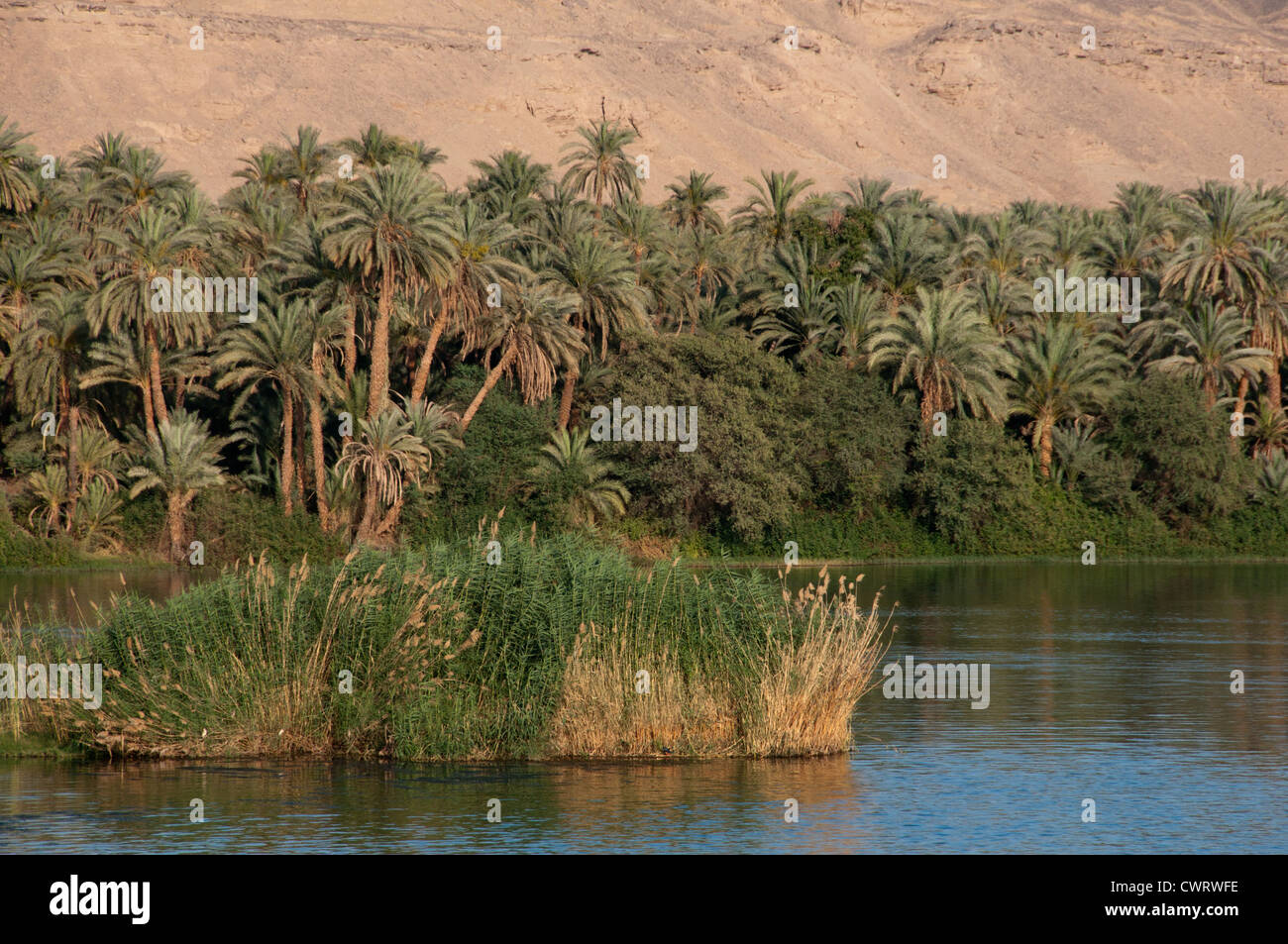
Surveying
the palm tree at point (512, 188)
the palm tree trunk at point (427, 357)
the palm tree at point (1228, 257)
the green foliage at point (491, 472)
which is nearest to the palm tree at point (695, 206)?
the palm tree at point (512, 188)

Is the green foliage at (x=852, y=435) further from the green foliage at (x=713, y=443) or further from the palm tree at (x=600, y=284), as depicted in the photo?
the palm tree at (x=600, y=284)

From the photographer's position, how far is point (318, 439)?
2260 inches

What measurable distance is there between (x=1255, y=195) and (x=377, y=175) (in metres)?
40.4

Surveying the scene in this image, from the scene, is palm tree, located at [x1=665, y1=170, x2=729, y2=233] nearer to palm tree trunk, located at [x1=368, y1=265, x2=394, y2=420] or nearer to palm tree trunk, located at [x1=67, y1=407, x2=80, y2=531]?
palm tree trunk, located at [x1=368, y1=265, x2=394, y2=420]

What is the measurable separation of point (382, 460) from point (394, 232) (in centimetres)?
791

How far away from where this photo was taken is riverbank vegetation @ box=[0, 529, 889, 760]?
18141mm

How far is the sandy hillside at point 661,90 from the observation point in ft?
500

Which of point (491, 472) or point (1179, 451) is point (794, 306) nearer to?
point (491, 472)

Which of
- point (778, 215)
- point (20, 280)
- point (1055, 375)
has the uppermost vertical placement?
Result: point (778, 215)

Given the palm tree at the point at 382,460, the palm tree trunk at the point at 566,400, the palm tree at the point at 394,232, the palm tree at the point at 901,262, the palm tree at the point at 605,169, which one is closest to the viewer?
the palm tree at the point at 394,232

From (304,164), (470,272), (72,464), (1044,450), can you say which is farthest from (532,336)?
(1044,450)

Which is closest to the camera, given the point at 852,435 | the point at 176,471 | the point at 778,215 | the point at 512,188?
the point at 176,471

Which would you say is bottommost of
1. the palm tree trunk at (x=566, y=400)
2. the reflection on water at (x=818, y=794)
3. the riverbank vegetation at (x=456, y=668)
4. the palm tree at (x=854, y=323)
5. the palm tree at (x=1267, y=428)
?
the reflection on water at (x=818, y=794)

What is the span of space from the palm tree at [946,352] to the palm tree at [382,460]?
1919 centimetres
